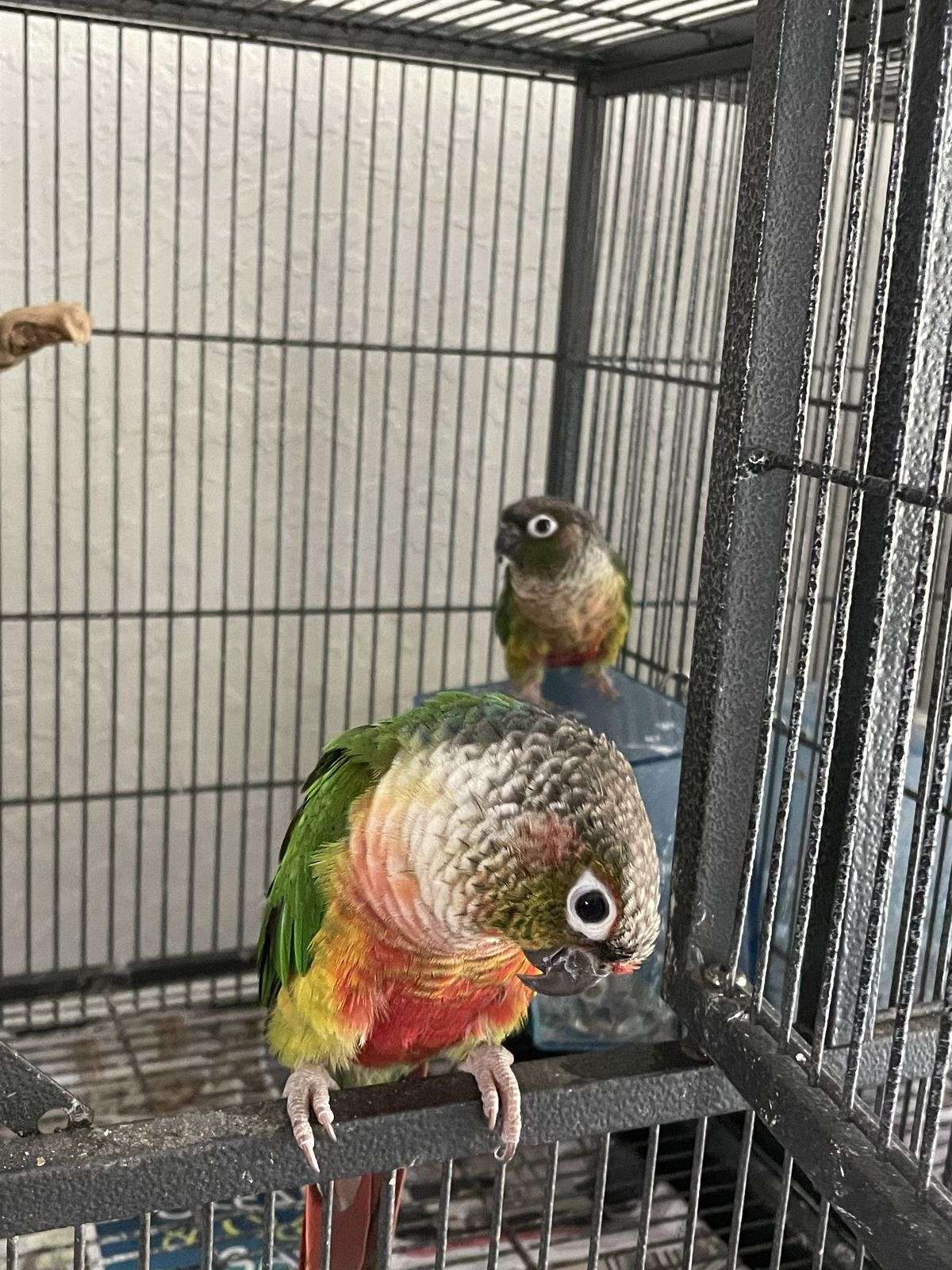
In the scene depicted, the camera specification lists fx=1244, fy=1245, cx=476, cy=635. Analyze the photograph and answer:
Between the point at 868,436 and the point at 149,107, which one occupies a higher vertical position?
the point at 149,107

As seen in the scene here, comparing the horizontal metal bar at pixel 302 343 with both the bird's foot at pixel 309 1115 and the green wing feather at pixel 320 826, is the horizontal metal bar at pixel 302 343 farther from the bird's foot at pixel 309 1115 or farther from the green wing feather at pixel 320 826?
the bird's foot at pixel 309 1115

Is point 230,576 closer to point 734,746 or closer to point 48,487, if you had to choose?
point 48,487

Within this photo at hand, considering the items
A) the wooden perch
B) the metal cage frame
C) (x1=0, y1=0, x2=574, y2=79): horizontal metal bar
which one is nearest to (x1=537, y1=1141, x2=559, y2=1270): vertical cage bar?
the metal cage frame

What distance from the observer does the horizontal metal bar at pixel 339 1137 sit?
21.3 inches

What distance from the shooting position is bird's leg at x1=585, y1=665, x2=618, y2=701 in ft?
5.30

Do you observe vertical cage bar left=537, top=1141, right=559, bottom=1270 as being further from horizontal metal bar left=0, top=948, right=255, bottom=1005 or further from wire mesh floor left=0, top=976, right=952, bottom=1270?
horizontal metal bar left=0, top=948, right=255, bottom=1005

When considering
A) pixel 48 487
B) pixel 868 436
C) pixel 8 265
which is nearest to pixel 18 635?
pixel 48 487

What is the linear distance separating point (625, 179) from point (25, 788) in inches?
49.5

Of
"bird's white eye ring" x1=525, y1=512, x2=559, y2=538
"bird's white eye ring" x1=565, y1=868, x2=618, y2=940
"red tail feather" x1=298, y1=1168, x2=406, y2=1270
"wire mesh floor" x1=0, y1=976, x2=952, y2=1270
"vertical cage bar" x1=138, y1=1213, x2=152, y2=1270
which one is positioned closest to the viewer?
"vertical cage bar" x1=138, y1=1213, x2=152, y2=1270

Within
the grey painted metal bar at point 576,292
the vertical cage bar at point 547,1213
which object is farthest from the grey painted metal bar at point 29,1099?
the grey painted metal bar at point 576,292

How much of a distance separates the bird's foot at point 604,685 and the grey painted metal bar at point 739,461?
3.15ft

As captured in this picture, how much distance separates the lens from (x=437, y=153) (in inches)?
72.8

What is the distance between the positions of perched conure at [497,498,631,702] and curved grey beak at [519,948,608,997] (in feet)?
2.76

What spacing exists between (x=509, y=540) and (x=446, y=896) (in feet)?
3.02
